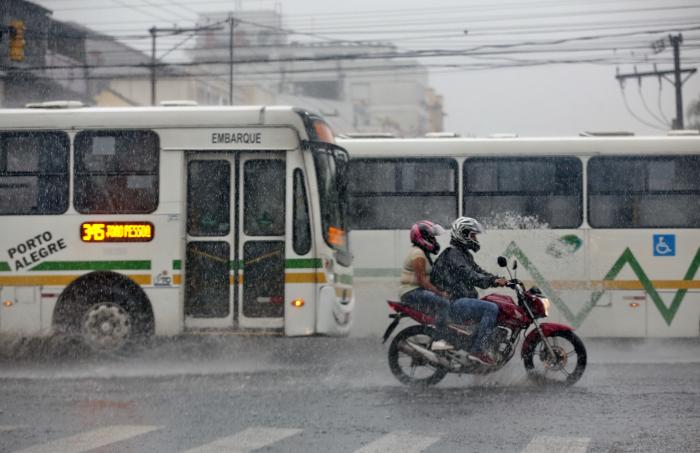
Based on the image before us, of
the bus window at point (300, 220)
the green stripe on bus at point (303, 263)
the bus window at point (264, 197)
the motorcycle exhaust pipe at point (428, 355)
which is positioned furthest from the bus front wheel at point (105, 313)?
the motorcycle exhaust pipe at point (428, 355)

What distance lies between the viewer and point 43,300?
13.8 meters

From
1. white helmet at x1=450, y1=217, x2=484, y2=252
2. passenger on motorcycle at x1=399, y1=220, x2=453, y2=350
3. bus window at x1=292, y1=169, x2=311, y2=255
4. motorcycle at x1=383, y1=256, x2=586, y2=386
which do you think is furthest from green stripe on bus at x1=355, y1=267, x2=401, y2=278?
motorcycle at x1=383, y1=256, x2=586, y2=386

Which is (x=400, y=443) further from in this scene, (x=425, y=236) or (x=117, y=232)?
(x=117, y=232)

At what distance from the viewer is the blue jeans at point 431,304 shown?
36.0 ft

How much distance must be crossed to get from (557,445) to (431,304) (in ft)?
11.7

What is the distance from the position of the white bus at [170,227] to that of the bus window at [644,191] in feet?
14.4

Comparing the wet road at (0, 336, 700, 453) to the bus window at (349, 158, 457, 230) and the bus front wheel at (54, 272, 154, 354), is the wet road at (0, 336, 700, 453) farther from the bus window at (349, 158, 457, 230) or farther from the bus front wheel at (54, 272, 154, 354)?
the bus window at (349, 158, 457, 230)

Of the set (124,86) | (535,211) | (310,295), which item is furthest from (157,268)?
(124,86)

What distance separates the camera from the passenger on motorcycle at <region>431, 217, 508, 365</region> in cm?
1073

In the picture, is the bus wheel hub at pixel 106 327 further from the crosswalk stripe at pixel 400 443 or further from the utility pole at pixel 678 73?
the utility pole at pixel 678 73

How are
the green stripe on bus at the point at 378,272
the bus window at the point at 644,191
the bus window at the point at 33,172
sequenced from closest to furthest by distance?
1. the bus window at the point at 33,172
2. the bus window at the point at 644,191
3. the green stripe on bus at the point at 378,272

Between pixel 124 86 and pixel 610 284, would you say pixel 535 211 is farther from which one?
pixel 124 86

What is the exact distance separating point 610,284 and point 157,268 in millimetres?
6687

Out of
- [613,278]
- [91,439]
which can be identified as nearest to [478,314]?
[91,439]
